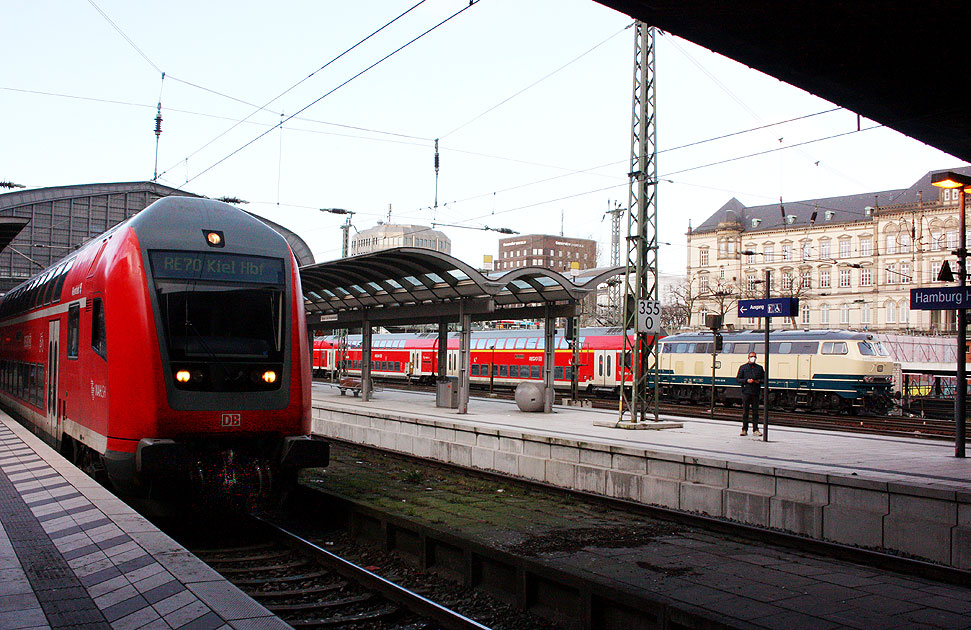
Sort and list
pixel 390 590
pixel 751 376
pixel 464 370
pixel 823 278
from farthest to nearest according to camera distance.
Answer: pixel 823 278, pixel 464 370, pixel 751 376, pixel 390 590

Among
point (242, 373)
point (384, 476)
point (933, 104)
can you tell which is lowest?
point (384, 476)

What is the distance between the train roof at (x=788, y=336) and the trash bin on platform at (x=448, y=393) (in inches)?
544

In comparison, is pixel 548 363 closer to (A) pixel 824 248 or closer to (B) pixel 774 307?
(B) pixel 774 307

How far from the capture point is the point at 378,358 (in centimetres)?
4716

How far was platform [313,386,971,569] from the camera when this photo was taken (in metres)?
8.82

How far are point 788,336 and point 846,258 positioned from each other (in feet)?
134

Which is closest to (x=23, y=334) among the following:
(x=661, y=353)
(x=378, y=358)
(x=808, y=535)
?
(x=808, y=535)

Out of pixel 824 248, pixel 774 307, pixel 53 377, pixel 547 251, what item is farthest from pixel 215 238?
pixel 547 251

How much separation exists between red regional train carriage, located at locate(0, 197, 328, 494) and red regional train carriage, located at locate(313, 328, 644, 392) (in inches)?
850

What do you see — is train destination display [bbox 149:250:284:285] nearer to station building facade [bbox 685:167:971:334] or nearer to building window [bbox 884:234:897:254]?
station building facade [bbox 685:167:971:334]

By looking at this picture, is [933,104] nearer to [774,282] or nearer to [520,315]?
[520,315]

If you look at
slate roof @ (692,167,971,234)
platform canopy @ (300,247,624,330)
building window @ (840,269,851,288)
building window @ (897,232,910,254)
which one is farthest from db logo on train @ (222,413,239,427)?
building window @ (840,269,851,288)

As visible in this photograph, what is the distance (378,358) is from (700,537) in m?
38.6

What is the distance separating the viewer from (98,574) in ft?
20.3
